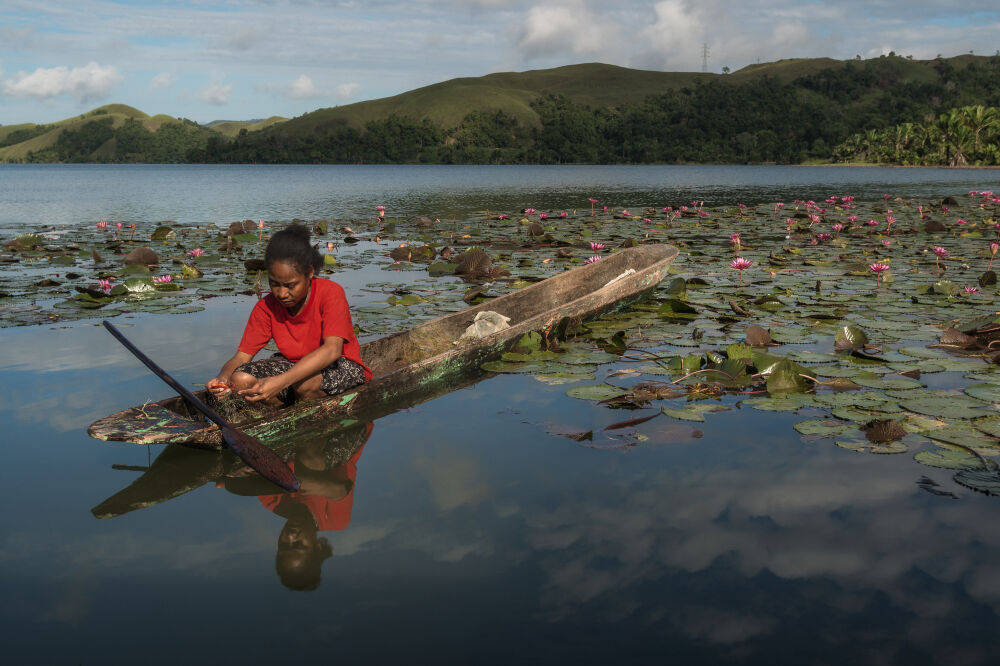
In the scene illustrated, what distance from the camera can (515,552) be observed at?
272 centimetres

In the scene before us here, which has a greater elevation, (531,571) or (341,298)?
(341,298)

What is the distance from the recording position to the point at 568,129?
129125mm

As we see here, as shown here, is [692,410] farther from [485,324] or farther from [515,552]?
[485,324]

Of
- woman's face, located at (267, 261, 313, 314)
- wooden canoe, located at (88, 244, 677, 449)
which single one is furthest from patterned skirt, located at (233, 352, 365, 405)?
woman's face, located at (267, 261, 313, 314)

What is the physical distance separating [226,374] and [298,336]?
475 mm

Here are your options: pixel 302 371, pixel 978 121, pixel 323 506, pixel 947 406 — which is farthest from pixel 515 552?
pixel 978 121

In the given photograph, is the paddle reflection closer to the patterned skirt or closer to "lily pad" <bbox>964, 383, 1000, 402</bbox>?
the patterned skirt

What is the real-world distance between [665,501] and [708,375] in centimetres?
172

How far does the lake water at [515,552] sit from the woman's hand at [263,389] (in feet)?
1.28

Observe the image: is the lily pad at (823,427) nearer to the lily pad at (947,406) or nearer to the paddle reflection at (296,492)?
the lily pad at (947,406)

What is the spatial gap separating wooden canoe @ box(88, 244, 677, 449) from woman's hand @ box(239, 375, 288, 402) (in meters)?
0.12

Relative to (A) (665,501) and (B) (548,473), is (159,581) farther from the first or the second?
(A) (665,501)

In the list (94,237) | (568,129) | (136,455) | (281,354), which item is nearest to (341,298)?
(281,354)

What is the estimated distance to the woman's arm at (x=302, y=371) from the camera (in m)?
3.73
